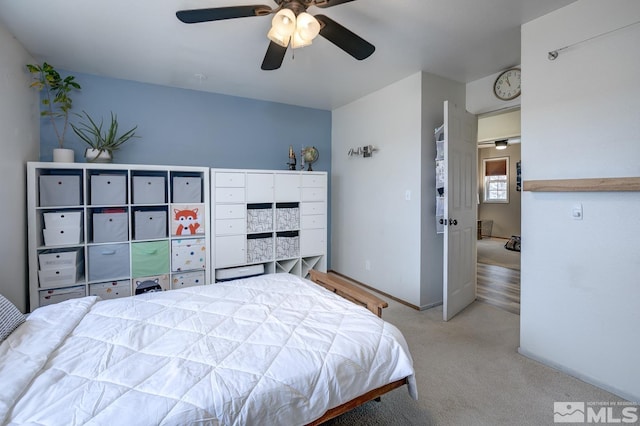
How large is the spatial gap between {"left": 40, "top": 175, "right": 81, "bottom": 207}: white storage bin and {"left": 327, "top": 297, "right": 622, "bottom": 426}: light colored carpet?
2855mm

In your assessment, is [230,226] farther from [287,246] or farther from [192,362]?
[192,362]

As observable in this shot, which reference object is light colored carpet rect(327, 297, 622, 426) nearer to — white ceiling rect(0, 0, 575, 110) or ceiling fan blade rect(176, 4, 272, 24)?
ceiling fan blade rect(176, 4, 272, 24)

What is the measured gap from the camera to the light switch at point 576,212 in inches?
77.0

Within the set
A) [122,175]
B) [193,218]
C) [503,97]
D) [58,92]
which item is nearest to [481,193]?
[503,97]

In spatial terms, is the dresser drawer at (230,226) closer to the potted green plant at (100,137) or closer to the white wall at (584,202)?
the potted green plant at (100,137)

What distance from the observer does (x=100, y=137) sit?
9.75 ft

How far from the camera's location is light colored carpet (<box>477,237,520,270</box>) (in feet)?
16.8

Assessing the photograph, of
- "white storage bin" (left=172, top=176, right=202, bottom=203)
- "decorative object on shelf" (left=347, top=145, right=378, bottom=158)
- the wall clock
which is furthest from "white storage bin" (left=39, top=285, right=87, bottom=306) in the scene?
the wall clock

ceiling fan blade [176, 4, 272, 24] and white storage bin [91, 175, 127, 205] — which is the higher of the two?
ceiling fan blade [176, 4, 272, 24]

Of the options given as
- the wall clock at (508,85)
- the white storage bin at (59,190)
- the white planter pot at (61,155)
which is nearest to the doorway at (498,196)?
the wall clock at (508,85)

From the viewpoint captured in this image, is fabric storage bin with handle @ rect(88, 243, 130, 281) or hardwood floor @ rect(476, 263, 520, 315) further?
hardwood floor @ rect(476, 263, 520, 315)

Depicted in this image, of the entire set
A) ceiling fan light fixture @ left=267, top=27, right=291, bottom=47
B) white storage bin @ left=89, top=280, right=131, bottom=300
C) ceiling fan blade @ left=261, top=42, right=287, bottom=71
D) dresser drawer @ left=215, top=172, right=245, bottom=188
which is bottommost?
white storage bin @ left=89, top=280, right=131, bottom=300

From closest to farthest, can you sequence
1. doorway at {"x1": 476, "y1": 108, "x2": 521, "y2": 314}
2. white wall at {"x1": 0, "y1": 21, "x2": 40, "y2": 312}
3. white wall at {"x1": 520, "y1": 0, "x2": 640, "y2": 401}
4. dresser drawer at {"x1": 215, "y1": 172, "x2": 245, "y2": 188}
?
white wall at {"x1": 520, "y1": 0, "x2": 640, "y2": 401} → white wall at {"x1": 0, "y1": 21, "x2": 40, "y2": 312} → dresser drawer at {"x1": 215, "y1": 172, "x2": 245, "y2": 188} → doorway at {"x1": 476, "y1": 108, "x2": 521, "y2": 314}

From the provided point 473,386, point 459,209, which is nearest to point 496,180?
point 459,209
